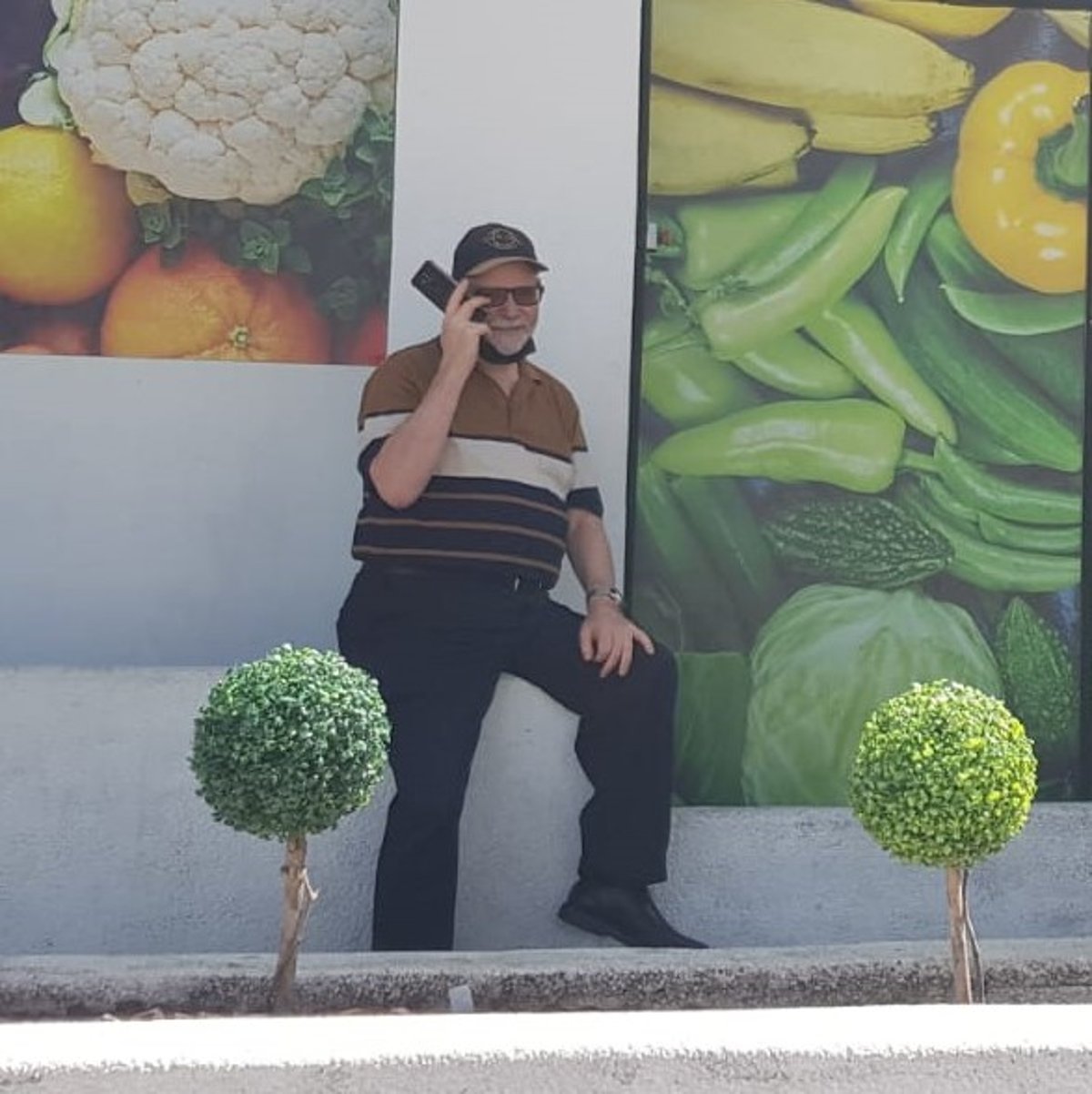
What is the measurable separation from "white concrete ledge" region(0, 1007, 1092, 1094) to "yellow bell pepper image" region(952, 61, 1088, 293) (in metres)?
3.07

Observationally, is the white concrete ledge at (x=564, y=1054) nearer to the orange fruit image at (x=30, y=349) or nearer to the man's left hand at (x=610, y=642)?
the man's left hand at (x=610, y=642)

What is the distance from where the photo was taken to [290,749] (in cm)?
275

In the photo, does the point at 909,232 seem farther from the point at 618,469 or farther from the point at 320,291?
the point at 320,291

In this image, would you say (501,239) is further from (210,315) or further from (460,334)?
(210,315)

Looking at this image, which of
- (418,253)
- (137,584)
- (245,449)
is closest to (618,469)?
(418,253)

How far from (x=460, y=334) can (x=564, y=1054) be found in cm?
188

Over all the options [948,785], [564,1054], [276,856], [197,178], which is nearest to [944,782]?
[948,785]

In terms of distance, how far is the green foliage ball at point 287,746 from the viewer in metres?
2.74

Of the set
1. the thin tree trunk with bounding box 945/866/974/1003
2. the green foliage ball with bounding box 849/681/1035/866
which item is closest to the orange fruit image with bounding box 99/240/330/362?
the green foliage ball with bounding box 849/681/1035/866

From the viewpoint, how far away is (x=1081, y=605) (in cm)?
498

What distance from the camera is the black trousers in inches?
144

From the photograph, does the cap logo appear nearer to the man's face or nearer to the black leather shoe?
the man's face

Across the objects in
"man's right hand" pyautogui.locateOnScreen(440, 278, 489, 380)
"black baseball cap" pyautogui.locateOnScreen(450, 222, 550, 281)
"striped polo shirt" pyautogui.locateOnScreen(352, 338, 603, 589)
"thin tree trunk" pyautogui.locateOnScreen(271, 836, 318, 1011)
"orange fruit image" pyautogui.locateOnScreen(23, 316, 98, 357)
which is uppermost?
"black baseball cap" pyautogui.locateOnScreen(450, 222, 550, 281)

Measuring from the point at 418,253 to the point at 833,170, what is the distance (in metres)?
1.37
